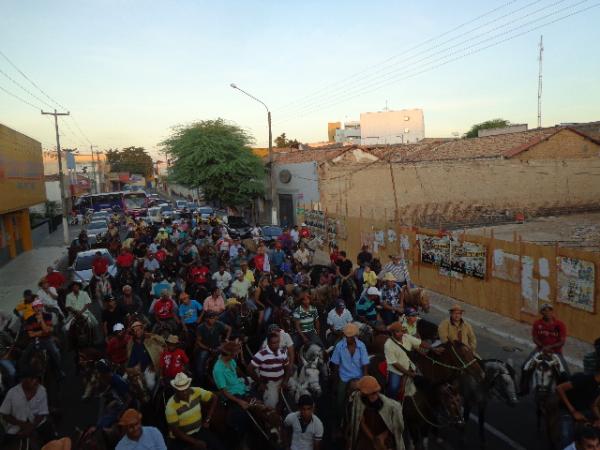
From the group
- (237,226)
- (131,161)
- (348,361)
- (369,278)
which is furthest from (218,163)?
(131,161)

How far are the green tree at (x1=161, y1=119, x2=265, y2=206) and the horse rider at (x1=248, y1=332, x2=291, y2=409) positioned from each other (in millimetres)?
33567

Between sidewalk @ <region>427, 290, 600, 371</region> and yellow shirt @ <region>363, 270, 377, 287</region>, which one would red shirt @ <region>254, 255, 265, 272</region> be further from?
sidewalk @ <region>427, 290, 600, 371</region>

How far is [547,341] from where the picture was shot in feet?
23.8

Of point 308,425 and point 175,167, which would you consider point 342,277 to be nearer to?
point 308,425

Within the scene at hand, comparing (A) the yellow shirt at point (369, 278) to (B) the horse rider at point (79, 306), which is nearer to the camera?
(B) the horse rider at point (79, 306)

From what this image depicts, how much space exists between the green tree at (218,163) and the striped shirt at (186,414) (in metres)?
34.6

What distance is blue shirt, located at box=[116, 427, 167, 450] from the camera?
15.5 feet

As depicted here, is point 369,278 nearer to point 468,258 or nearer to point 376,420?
point 468,258

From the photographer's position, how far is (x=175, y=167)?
41.6 metres

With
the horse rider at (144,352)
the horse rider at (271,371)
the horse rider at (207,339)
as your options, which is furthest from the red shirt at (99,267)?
the horse rider at (271,371)

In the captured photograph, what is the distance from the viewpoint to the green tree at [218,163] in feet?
130

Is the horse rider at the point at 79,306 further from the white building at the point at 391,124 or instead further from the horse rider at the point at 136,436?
the white building at the point at 391,124

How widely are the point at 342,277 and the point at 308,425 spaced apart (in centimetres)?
805

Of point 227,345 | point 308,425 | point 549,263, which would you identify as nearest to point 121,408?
point 227,345
